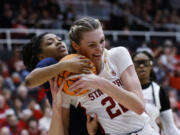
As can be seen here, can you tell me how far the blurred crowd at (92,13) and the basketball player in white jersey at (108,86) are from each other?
6941mm

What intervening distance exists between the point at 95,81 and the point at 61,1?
11.4 m

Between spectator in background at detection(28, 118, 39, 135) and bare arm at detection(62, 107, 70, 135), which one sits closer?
bare arm at detection(62, 107, 70, 135)

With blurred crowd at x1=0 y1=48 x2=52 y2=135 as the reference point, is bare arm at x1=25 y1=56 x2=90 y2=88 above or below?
above

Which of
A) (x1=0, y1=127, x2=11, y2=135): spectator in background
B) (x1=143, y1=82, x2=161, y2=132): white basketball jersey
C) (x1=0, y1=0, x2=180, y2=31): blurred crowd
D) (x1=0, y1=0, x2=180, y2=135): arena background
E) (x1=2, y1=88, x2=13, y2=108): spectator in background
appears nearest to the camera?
(x1=143, y1=82, x2=161, y2=132): white basketball jersey

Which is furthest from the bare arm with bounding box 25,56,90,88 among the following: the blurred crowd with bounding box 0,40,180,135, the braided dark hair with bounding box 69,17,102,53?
the blurred crowd with bounding box 0,40,180,135

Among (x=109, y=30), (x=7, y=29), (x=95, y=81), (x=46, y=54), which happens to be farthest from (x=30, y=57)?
(x=109, y=30)

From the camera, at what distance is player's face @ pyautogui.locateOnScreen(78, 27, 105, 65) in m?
2.33

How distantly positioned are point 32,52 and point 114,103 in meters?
1.00

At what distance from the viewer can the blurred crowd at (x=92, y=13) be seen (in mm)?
10089

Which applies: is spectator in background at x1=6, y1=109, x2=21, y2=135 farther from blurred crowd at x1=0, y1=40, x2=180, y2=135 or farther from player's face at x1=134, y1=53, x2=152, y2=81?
player's face at x1=134, y1=53, x2=152, y2=81

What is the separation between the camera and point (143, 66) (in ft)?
11.9

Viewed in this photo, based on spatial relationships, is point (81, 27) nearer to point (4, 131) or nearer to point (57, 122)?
point (57, 122)

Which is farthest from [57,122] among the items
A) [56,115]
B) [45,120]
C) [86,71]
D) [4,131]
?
[45,120]

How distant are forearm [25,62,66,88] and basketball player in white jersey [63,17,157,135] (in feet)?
0.45
